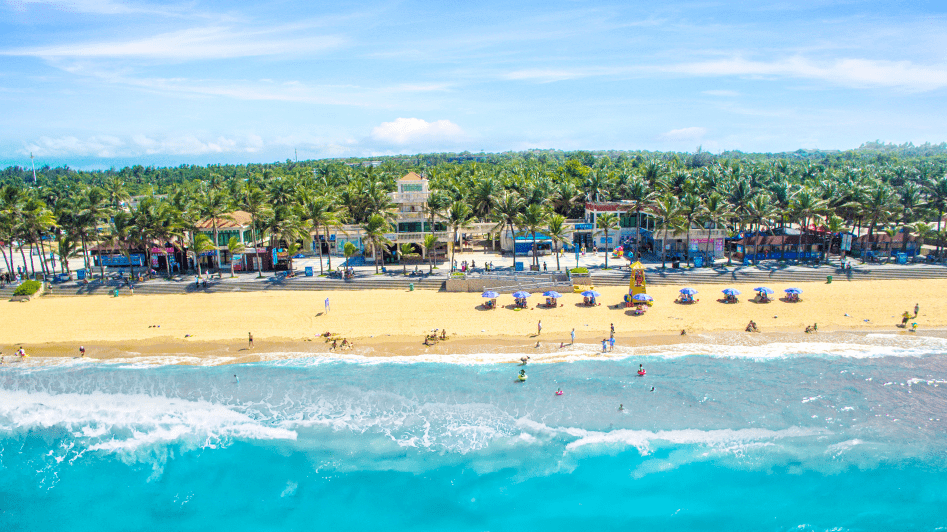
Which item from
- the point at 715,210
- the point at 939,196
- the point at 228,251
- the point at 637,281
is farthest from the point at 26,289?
the point at 939,196

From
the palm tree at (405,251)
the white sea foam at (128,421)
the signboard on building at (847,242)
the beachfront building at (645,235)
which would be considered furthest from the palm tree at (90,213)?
the signboard on building at (847,242)

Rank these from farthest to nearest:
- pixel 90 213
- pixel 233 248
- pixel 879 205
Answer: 1. pixel 879 205
2. pixel 233 248
3. pixel 90 213

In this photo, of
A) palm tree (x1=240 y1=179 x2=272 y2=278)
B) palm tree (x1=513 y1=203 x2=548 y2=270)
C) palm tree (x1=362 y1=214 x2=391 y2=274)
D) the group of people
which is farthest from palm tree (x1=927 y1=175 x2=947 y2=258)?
palm tree (x1=240 y1=179 x2=272 y2=278)

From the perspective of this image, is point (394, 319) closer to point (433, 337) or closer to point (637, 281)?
point (433, 337)

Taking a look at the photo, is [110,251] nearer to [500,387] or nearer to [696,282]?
[500,387]

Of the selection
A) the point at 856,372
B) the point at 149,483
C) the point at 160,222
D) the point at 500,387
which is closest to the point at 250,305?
the point at 160,222

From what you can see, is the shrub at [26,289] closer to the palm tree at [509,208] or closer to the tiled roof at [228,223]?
the tiled roof at [228,223]

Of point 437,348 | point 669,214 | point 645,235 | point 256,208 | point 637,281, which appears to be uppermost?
point 256,208
